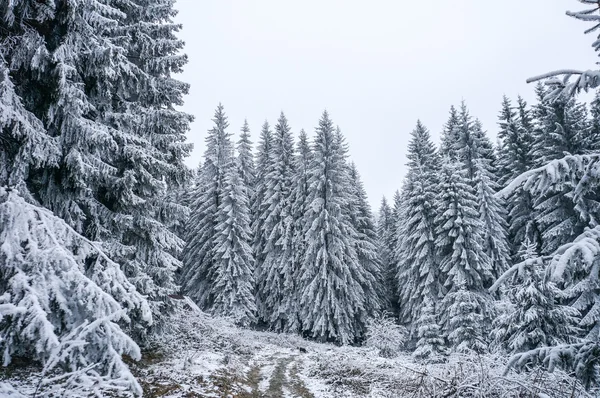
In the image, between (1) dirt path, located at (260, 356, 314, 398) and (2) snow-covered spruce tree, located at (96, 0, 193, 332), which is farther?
(2) snow-covered spruce tree, located at (96, 0, 193, 332)

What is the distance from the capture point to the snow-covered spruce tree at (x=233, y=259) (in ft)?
87.6

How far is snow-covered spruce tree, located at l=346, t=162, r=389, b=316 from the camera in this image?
98.0ft

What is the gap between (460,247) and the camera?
82.6 feet

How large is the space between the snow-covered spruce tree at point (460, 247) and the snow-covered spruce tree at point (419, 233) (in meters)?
0.89

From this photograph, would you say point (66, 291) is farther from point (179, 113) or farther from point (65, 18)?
point (179, 113)

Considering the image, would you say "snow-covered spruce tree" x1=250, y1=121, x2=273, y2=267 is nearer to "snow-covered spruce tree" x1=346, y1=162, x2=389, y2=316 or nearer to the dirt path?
"snow-covered spruce tree" x1=346, y1=162, x2=389, y2=316

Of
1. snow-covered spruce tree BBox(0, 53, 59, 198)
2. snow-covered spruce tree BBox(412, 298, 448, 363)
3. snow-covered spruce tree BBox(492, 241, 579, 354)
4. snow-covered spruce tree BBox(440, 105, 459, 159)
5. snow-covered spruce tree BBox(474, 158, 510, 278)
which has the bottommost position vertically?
snow-covered spruce tree BBox(412, 298, 448, 363)

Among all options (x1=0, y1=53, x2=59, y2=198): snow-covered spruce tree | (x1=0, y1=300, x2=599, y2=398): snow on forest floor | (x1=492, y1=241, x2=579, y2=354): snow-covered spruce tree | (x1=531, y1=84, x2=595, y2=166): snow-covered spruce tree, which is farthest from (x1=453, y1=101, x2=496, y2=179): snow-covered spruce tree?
(x1=0, y1=53, x2=59, y2=198): snow-covered spruce tree

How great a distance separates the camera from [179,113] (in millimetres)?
11773

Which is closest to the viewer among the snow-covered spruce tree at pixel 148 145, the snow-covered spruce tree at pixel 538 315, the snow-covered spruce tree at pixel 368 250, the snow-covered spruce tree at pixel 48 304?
the snow-covered spruce tree at pixel 48 304

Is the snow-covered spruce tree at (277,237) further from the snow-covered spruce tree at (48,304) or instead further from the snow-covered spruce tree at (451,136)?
the snow-covered spruce tree at (48,304)

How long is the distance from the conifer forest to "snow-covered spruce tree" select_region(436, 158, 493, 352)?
0.52 ft

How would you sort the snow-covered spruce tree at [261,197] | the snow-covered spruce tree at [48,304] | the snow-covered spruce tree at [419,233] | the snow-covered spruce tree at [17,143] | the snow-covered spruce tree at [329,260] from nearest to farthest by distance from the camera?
the snow-covered spruce tree at [48,304], the snow-covered spruce tree at [17,143], the snow-covered spruce tree at [329,260], the snow-covered spruce tree at [419,233], the snow-covered spruce tree at [261,197]

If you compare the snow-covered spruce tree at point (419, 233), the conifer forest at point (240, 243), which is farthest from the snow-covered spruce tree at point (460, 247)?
the snow-covered spruce tree at point (419, 233)
